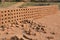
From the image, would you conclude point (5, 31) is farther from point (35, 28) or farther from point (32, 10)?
point (32, 10)

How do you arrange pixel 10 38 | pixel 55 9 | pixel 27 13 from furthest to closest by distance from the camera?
pixel 55 9 < pixel 27 13 < pixel 10 38

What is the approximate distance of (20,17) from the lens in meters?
9.70

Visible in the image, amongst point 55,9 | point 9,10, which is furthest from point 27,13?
point 55,9

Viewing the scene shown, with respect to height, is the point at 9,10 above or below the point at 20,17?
above

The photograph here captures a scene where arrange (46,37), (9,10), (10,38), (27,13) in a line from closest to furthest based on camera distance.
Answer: (10,38), (46,37), (9,10), (27,13)

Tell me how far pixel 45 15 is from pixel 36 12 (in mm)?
1323

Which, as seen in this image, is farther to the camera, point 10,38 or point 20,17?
point 20,17

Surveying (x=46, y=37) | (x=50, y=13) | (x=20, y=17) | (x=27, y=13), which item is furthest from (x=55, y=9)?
(x=46, y=37)

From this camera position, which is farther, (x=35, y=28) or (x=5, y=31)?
(x=35, y=28)

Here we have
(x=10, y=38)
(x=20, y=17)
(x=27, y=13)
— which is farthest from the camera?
(x=27, y=13)

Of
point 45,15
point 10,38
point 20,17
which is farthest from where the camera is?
point 45,15

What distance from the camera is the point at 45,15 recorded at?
12180mm

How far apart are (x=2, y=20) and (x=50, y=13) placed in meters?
5.91

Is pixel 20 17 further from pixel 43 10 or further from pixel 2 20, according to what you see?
pixel 43 10
